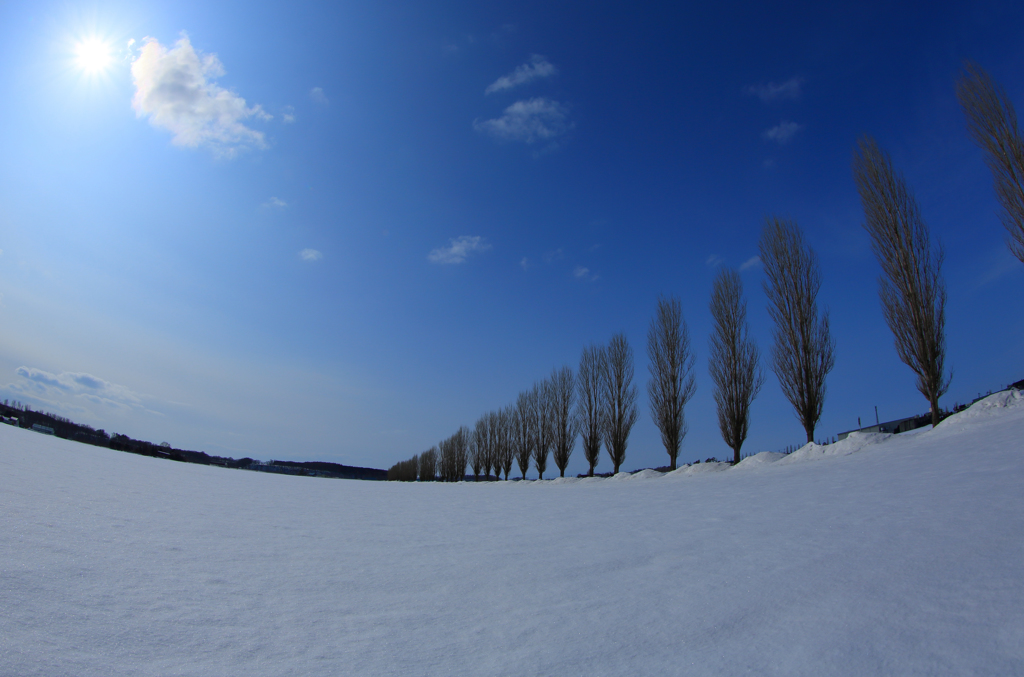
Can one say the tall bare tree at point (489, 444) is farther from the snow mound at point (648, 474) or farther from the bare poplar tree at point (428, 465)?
the snow mound at point (648, 474)

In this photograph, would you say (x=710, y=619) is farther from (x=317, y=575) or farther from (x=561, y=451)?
(x=561, y=451)

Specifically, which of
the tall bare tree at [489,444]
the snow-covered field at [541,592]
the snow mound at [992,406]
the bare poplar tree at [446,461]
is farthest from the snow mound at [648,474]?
the bare poplar tree at [446,461]

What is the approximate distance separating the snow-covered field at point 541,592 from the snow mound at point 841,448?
20.6ft

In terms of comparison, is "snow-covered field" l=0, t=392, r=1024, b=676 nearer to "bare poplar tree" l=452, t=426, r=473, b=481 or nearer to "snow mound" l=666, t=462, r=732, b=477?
"snow mound" l=666, t=462, r=732, b=477

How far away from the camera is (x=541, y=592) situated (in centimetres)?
249

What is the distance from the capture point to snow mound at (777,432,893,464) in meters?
9.91

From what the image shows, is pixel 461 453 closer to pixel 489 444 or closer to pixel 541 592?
pixel 489 444

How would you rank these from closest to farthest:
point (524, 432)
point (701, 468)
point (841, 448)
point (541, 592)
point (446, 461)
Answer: point (541, 592), point (841, 448), point (701, 468), point (524, 432), point (446, 461)

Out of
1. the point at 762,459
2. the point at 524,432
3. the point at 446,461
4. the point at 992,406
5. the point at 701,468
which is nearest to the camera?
the point at 992,406

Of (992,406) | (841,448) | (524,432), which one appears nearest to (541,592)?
(841,448)

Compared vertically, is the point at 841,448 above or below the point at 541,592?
above

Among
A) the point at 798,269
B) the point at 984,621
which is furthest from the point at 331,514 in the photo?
the point at 798,269

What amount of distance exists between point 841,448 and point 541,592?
10.8 m

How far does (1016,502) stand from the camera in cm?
323
